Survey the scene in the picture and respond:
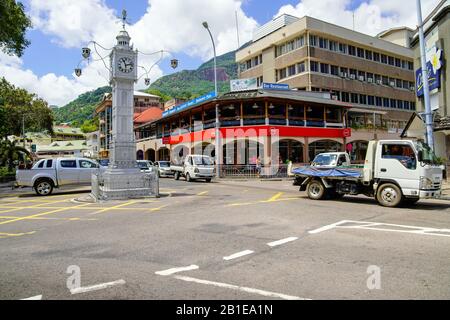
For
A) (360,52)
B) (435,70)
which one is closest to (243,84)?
(435,70)

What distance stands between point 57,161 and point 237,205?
1113cm

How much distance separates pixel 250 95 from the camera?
1141 inches

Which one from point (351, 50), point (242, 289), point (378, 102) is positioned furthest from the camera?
point (378, 102)

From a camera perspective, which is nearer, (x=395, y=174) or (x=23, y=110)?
(x=395, y=174)

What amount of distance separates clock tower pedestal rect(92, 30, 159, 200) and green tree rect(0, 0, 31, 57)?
835 centimetres

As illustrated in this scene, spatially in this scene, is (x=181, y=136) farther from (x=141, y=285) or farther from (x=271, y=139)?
(x=141, y=285)

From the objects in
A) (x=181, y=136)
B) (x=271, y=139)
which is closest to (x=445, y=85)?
(x=271, y=139)

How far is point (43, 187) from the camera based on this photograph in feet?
56.7

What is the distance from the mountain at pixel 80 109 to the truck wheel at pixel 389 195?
14188 cm

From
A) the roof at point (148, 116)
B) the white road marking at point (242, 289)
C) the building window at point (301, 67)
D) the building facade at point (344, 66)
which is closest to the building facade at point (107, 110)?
the roof at point (148, 116)

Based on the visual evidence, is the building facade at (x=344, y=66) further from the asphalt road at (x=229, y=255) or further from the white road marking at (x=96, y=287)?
the white road marking at (x=96, y=287)

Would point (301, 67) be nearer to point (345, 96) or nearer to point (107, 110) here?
point (345, 96)

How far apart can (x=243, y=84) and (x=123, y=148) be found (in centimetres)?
1872

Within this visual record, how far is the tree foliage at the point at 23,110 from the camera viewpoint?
43.8 m
